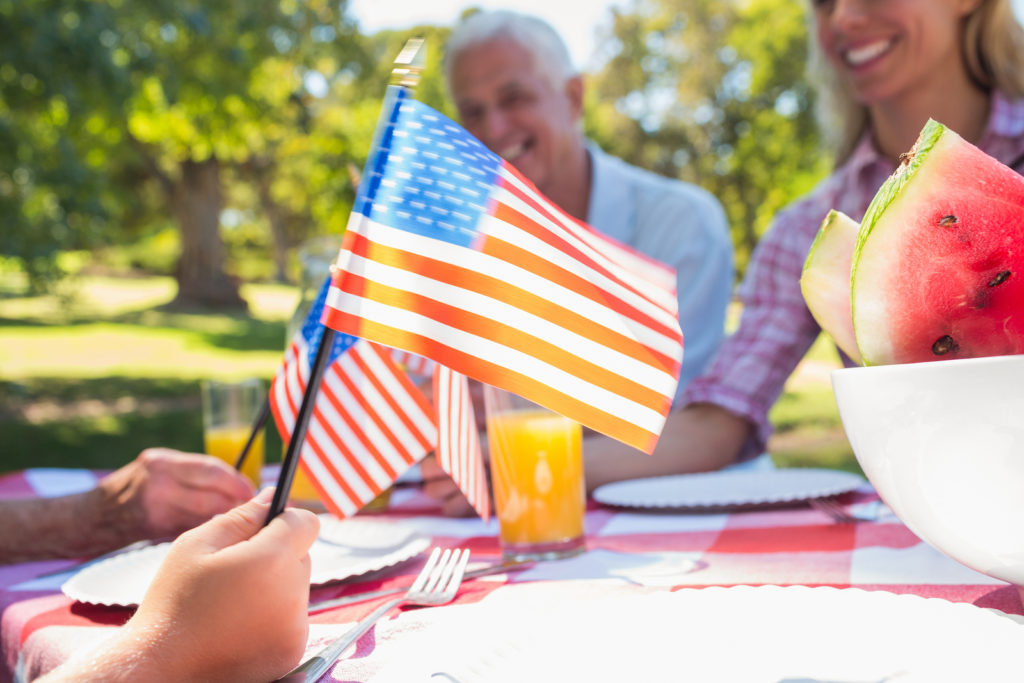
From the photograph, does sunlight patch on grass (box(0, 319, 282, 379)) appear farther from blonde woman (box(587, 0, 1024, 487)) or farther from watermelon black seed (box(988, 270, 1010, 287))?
watermelon black seed (box(988, 270, 1010, 287))

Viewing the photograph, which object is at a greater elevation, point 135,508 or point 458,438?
point 458,438

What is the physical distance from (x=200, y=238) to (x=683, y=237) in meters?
16.7

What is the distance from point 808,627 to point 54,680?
0.57 meters

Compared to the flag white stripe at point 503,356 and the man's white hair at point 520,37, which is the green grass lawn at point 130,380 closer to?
the man's white hair at point 520,37

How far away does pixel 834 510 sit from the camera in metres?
1.25

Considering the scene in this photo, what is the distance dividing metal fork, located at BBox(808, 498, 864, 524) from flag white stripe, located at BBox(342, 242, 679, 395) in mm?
484

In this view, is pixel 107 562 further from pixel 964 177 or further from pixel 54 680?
pixel 964 177

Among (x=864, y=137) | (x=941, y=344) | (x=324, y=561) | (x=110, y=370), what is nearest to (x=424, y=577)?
(x=324, y=561)

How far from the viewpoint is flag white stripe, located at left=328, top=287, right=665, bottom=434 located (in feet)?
2.80

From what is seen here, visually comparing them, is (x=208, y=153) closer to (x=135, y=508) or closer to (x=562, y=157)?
(x=562, y=157)

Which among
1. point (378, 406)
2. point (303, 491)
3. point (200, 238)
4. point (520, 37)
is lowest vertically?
point (303, 491)

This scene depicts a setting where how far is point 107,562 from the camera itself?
44.2 inches

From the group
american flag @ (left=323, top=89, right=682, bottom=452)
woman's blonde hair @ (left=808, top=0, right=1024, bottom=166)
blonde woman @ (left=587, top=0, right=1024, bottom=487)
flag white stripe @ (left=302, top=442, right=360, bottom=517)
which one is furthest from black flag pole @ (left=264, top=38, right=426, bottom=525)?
woman's blonde hair @ (left=808, top=0, right=1024, bottom=166)

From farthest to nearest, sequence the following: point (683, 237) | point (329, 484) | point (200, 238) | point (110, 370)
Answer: point (200, 238), point (110, 370), point (683, 237), point (329, 484)
